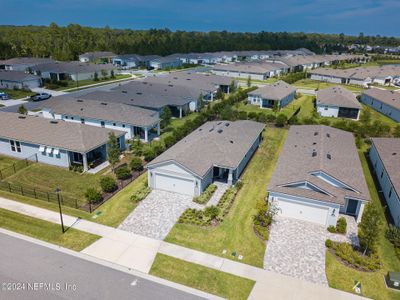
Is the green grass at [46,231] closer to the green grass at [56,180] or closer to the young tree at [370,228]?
the green grass at [56,180]

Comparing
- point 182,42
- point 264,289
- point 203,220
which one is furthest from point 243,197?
point 182,42

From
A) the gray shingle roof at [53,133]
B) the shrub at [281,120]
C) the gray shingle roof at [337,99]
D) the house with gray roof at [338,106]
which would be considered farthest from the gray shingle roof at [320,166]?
the gray shingle roof at [337,99]

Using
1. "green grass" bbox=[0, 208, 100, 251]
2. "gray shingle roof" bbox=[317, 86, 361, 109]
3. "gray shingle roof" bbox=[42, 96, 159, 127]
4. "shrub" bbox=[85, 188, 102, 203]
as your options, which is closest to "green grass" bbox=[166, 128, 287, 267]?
"green grass" bbox=[0, 208, 100, 251]

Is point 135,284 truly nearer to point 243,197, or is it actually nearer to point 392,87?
point 243,197

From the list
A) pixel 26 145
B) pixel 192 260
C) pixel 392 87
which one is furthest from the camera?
pixel 392 87

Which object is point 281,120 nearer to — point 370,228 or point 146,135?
point 146,135

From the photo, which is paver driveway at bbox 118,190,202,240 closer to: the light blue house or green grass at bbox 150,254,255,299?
green grass at bbox 150,254,255,299
